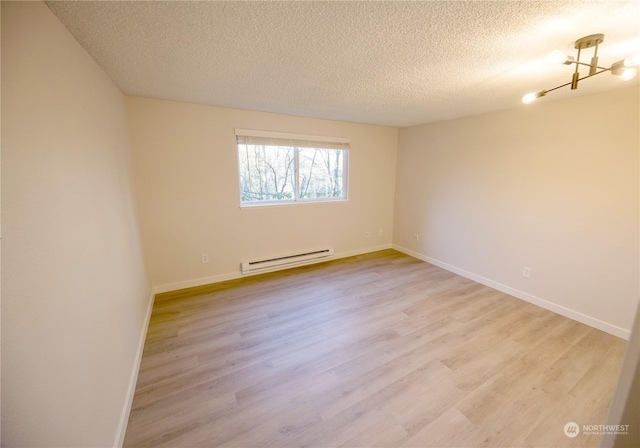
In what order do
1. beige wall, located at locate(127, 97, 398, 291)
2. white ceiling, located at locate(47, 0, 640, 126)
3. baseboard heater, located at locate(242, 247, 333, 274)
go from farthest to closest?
baseboard heater, located at locate(242, 247, 333, 274) → beige wall, located at locate(127, 97, 398, 291) → white ceiling, located at locate(47, 0, 640, 126)

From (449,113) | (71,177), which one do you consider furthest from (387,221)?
(71,177)

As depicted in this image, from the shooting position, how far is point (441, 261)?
12.4 feet

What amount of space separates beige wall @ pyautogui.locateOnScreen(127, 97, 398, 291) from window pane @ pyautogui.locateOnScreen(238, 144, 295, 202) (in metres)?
0.16

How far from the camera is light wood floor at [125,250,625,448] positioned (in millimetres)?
1396

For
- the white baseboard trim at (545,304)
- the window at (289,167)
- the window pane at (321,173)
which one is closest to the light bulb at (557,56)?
the white baseboard trim at (545,304)

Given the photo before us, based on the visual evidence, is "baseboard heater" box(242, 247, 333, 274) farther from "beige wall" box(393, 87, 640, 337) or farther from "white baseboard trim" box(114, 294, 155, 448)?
"beige wall" box(393, 87, 640, 337)

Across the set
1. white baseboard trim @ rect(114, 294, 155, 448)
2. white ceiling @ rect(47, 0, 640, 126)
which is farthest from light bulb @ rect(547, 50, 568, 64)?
white baseboard trim @ rect(114, 294, 155, 448)

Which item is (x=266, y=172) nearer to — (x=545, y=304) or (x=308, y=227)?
(x=308, y=227)

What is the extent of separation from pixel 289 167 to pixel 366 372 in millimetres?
2677

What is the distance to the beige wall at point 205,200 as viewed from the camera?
2645mm

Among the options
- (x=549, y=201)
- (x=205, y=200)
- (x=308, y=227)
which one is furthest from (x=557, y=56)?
(x=205, y=200)

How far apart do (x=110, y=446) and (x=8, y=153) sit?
1424 millimetres

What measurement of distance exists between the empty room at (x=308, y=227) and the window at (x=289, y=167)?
35mm

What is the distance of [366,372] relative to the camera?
70.7 inches
